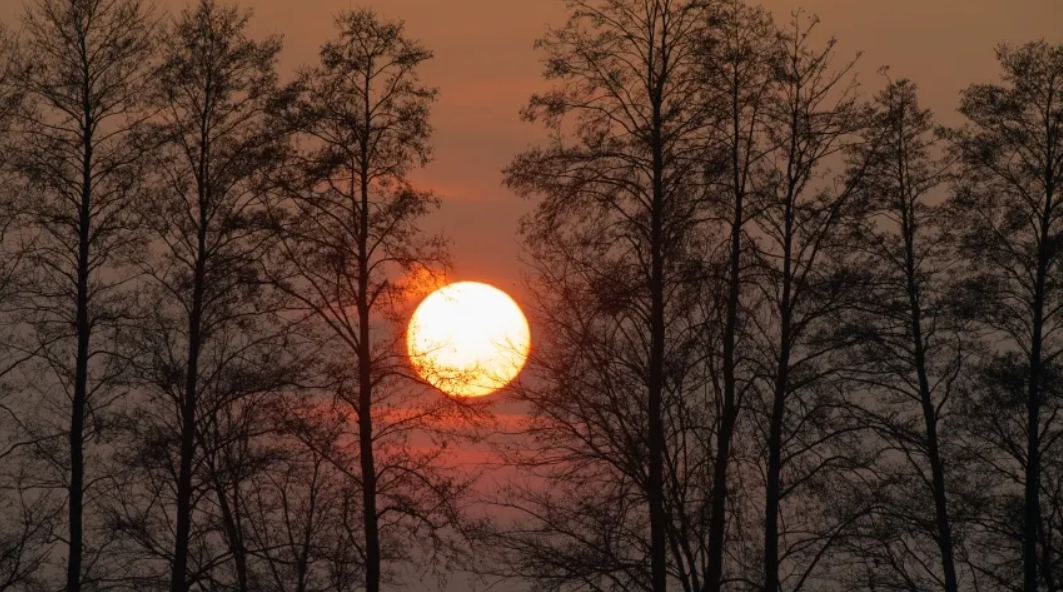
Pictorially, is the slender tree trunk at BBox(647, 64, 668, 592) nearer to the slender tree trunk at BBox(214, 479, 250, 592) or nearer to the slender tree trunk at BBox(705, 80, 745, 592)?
the slender tree trunk at BBox(705, 80, 745, 592)

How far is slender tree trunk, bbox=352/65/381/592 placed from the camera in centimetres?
2184

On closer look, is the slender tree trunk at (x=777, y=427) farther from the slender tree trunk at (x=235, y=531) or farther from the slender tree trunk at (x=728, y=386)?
the slender tree trunk at (x=235, y=531)

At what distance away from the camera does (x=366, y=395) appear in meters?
22.6

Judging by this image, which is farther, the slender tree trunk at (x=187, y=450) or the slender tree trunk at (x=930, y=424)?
the slender tree trunk at (x=930, y=424)

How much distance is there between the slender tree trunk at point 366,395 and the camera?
71.7ft

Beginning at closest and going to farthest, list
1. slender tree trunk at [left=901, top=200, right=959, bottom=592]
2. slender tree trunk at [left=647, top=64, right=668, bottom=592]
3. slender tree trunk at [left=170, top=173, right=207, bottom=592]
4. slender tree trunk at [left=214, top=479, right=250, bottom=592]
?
slender tree trunk at [left=647, top=64, right=668, bottom=592] < slender tree trunk at [left=170, top=173, right=207, bottom=592] < slender tree trunk at [left=901, top=200, right=959, bottom=592] < slender tree trunk at [left=214, top=479, right=250, bottom=592]

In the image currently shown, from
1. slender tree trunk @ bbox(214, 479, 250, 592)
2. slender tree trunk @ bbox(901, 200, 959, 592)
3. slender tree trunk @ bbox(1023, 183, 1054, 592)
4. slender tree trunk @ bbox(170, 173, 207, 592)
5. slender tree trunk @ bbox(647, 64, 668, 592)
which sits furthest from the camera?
slender tree trunk @ bbox(214, 479, 250, 592)

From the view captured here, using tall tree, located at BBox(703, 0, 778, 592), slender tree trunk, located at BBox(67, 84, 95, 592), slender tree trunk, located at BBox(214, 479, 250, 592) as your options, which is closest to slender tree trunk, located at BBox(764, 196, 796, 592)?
tall tree, located at BBox(703, 0, 778, 592)

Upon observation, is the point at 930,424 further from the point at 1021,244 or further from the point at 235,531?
the point at 235,531

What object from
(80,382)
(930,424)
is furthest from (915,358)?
(80,382)

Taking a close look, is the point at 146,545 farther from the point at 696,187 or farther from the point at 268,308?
the point at 696,187

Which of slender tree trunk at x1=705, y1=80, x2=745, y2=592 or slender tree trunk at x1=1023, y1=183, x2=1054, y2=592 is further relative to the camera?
slender tree trunk at x1=1023, y1=183, x2=1054, y2=592

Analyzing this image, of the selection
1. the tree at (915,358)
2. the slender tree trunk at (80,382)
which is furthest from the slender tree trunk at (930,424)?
the slender tree trunk at (80,382)

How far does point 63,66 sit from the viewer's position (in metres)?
23.3
